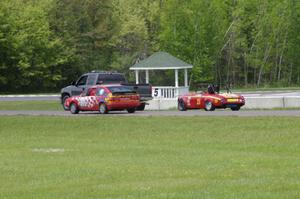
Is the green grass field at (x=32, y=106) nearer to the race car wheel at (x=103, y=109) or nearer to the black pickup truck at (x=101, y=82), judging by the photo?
the black pickup truck at (x=101, y=82)

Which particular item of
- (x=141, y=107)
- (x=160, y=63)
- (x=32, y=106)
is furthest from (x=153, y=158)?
(x=160, y=63)

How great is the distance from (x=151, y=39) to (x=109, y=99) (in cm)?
4782

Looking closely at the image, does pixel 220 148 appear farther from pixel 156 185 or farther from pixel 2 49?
pixel 2 49

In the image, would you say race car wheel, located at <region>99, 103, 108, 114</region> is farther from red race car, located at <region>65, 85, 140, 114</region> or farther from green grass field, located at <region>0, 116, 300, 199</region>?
green grass field, located at <region>0, 116, 300, 199</region>

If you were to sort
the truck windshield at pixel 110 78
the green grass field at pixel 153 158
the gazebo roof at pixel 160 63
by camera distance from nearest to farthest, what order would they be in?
the green grass field at pixel 153 158 → the truck windshield at pixel 110 78 → the gazebo roof at pixel 160 63

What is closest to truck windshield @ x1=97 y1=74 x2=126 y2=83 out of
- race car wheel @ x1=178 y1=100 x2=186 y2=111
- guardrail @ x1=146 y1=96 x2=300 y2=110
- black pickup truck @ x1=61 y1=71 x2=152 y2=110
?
black pickup truck @ x1=61 y1=71 x2=152 y2=110

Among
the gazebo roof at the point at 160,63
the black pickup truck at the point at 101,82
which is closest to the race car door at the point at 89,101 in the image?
the black pickup truck at the point at 101,82

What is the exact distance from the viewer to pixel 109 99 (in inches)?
1367

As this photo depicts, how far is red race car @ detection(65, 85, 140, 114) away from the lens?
3478 cm

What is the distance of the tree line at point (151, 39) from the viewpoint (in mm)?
73188

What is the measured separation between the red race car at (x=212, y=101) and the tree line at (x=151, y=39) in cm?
3584

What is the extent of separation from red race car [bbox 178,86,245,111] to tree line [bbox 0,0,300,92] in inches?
1411

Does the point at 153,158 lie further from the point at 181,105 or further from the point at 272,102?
the point at 272,102

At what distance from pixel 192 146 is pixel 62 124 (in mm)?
10524
